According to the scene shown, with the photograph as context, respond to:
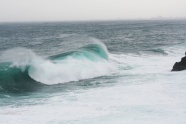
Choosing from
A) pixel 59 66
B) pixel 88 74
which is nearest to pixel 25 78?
pixel 59 66

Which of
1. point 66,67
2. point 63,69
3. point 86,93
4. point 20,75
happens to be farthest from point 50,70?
point 86,93

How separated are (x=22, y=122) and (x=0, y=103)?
13.2 feet

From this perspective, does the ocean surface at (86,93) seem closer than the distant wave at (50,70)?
Yes

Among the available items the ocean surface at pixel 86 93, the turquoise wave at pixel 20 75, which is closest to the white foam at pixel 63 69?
the ocean surface at pixel 86 93

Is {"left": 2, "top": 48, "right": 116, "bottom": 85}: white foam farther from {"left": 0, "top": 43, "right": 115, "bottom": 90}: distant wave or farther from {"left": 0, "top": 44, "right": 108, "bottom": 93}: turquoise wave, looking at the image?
{"left": 0, "top": 44, "right": 108, "bottom": 93}: turquoise wave

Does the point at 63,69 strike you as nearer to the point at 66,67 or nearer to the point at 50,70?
the point at 66,67

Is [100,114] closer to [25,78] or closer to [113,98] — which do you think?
[113,98]

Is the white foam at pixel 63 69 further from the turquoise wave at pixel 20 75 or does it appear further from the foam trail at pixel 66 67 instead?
the turquoise wave at pixel 20 75

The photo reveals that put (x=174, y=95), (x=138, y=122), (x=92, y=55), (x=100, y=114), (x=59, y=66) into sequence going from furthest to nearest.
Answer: (x=92, y=55)
(x=59, y=66)
(x=174, y=95)
(x=100, y=114)
(x=138, y=122)

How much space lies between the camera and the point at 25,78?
22281mm

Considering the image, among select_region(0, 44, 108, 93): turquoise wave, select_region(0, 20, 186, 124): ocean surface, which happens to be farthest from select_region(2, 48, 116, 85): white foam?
select_region(0, 44, 108, 93): turquoise wave

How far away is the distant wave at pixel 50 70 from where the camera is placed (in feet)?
70.9

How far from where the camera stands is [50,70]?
2309 centimetres

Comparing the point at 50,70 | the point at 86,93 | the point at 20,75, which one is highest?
the point at 50,70
